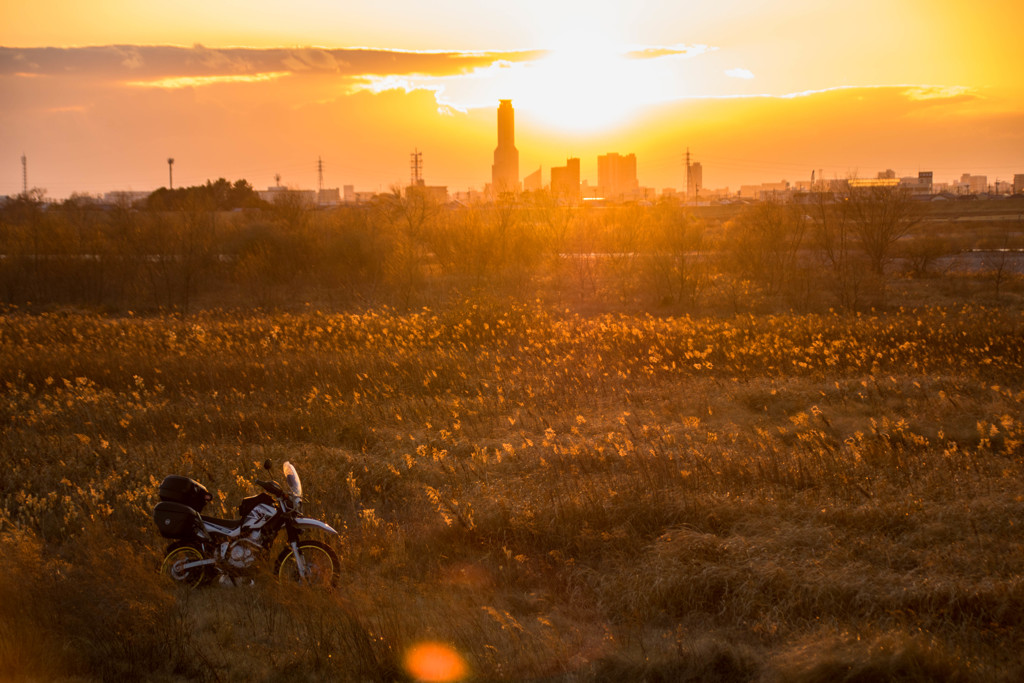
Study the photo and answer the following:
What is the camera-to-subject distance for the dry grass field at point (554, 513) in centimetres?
612

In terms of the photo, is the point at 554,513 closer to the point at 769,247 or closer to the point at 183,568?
the point at 183,568

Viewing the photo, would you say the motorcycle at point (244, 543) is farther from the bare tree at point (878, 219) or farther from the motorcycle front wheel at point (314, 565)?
the bare tree at point (878, 219)

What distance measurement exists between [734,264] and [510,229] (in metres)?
10.8

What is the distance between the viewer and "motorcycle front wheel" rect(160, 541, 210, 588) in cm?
701

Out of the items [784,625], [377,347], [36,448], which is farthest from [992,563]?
[377,347]

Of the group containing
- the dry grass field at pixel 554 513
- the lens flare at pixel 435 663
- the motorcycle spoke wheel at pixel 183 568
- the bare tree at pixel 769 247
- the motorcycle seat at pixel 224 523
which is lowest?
the lens flare at pixel 435 663

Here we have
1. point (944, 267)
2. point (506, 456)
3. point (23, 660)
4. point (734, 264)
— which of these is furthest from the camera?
point (944, 267)

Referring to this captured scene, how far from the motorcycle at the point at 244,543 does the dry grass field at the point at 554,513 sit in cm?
21

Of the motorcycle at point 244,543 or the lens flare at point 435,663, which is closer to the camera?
the lens flare at point 435,663

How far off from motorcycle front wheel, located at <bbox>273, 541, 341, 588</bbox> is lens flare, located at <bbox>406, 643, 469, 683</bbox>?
113cm

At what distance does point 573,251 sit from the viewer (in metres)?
43.1

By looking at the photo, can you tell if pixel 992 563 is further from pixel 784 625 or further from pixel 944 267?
pixel 944 267

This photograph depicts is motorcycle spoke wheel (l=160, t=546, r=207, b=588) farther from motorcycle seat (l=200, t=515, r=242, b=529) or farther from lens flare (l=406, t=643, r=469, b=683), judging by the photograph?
lens flare (l=406, t=643, r=469, b=683)

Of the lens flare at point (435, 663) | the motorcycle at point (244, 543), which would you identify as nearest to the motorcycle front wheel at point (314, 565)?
the motorcycle at point (244, 543)
